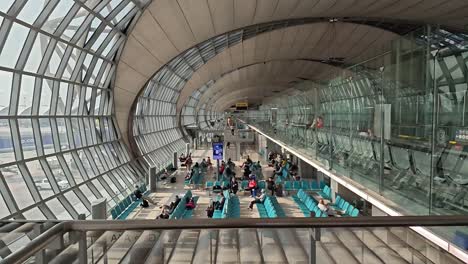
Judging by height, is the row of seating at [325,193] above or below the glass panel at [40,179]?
below

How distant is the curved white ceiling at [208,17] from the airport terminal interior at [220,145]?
115mm

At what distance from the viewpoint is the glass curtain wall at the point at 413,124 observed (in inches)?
229

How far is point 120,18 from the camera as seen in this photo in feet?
59.7

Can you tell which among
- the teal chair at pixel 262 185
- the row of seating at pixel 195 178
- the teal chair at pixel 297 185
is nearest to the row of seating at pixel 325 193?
the teal chair at pixel 297 185

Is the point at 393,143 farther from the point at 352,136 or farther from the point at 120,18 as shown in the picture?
the point at 120,18

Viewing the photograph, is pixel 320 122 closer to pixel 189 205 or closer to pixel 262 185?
pixel 189 205

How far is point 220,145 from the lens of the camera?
2747cm

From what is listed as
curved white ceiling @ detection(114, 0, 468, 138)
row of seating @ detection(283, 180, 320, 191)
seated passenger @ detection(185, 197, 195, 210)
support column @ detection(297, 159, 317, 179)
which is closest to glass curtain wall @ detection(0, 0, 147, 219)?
curved white ceiling @ detection(114, 0, 468, 138)

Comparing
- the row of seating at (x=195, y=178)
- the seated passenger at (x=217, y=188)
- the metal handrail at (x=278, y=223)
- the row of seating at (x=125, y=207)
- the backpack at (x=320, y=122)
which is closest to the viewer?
the metal handrail at (x=278, y=223)

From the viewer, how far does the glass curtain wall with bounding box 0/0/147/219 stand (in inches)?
477

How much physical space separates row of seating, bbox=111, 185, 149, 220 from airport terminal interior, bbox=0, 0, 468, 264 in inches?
4.7

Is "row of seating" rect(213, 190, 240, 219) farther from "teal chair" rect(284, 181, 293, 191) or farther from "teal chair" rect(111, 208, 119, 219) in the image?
"teal chair" rect(284, 181, 293, 191)

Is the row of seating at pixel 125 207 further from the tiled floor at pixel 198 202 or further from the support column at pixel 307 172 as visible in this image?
the support column at pixel 307 172

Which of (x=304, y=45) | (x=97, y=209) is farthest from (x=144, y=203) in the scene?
(x=304, y=45)
